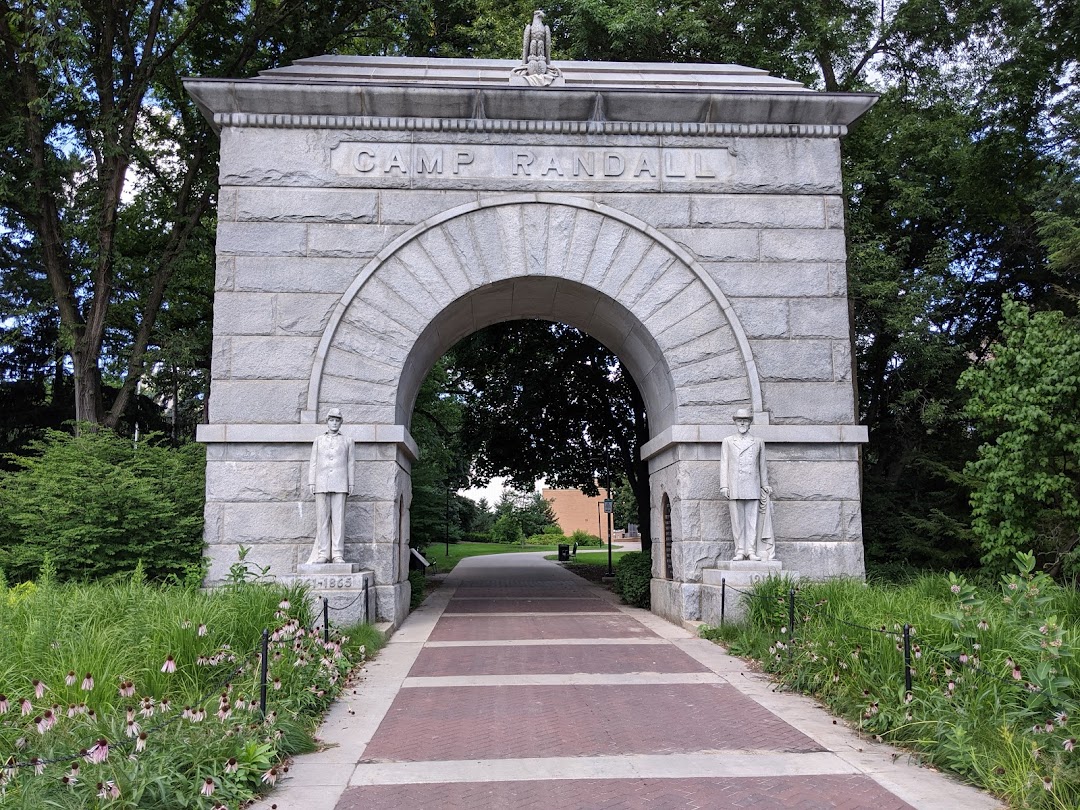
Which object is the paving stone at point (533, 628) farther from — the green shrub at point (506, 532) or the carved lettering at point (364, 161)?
the green shrub at point (506, 532)

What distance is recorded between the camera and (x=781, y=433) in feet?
40.1

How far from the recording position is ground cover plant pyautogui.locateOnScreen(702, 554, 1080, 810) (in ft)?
16.6

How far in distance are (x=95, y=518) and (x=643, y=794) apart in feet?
29.5

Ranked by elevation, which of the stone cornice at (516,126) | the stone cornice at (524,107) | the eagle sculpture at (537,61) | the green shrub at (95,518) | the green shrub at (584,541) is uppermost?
the eagle sculpture at (537,61)

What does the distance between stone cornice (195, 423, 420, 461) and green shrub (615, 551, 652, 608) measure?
582 cm

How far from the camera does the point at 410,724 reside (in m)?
6.77

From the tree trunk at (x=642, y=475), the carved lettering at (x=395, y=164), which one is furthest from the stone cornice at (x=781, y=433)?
the tree trunk at (x=642, y=475)

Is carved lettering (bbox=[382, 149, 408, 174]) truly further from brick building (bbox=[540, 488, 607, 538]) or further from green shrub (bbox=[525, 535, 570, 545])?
brick building (bbox=[540, 488, 607, 538])

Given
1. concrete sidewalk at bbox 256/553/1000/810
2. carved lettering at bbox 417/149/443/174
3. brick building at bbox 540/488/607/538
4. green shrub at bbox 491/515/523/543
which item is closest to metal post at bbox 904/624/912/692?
concrete sidewalk at bbox 256/553/1000/810

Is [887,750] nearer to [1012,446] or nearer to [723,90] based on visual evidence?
[1012,446]

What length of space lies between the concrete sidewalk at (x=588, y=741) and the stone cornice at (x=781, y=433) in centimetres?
316

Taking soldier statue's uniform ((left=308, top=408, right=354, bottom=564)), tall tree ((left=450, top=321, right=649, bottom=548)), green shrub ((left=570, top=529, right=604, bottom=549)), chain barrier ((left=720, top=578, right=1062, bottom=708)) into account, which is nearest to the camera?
chain barrier ((left=720, top=578, right=1062, bottom=708))

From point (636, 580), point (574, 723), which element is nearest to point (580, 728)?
point (574, 723)

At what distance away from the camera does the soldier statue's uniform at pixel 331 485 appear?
11.1 m
